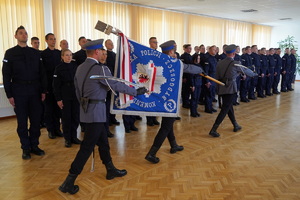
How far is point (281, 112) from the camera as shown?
699 centimetres

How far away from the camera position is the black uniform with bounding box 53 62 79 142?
13.8 ft

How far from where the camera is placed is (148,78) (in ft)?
11.3

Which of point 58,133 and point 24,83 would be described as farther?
point 58,133

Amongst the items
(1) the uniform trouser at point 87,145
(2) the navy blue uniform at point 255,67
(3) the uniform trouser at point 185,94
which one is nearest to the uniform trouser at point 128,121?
(1) the uniform trouser at point 87,145

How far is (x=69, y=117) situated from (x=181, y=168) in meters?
1.96

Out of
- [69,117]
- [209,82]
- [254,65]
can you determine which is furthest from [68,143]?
[254,65]

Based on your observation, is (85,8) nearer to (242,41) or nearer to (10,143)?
(10,143)

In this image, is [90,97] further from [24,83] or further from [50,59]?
[50,59]

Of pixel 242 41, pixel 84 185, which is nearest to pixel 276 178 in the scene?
pixel 84 185

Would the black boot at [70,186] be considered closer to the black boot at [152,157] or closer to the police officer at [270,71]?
the black boot at [152,157]

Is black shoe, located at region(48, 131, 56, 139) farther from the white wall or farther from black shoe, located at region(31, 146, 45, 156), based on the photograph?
the white wall

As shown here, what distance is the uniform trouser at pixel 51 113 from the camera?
484 centimetres

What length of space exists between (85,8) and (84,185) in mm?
5855

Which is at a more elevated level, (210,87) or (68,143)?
(210,87)
